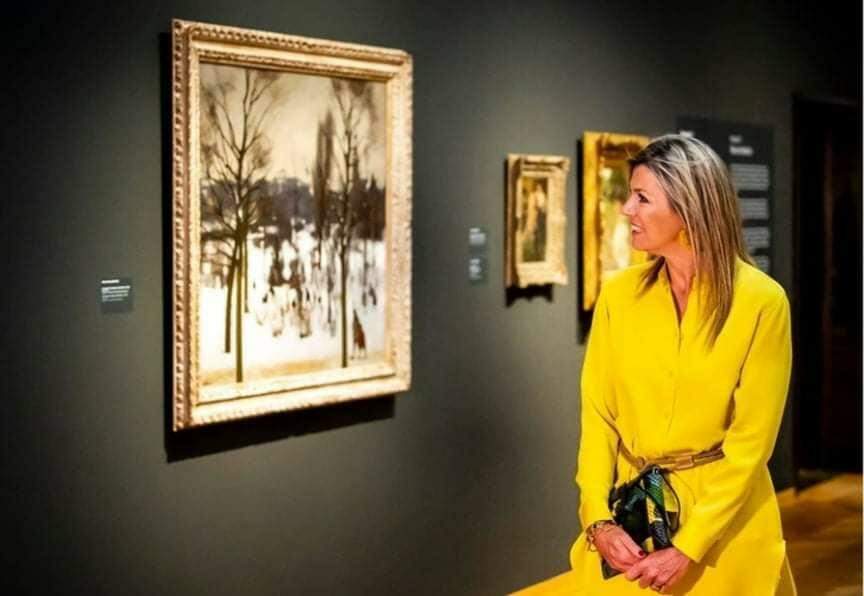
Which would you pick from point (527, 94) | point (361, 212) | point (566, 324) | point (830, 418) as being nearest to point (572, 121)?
point (527, 94)

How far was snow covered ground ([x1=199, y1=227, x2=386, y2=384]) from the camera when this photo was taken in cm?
386

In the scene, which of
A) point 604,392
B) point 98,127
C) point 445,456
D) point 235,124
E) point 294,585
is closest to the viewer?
point 604,392

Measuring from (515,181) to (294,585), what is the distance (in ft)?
6.13

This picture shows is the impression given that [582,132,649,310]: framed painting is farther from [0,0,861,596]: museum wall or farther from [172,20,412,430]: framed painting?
[172,20,412,430]: framed painting

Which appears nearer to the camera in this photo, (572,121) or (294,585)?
(294,585)

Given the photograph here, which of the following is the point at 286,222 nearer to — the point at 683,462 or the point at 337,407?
the point at 337,407

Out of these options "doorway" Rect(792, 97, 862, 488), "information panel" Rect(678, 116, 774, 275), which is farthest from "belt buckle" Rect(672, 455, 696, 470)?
"doorway" Rect(792, 97, 862, 488)

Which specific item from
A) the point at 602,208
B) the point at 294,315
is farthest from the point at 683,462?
the point at 602,208

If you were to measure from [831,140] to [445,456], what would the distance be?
4140 mm

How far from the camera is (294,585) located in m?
4.22

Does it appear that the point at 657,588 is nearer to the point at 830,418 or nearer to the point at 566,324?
the point at 566,324

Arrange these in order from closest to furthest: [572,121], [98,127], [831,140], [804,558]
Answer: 1. [98,127]
2. [572,121]
3. [804,558]
4. [831,140]

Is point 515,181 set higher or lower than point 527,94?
lower

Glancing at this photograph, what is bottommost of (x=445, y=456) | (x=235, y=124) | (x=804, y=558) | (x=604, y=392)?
(x=804, y=558)
